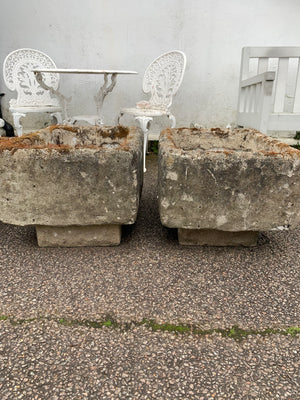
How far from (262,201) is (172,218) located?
1.55 feet

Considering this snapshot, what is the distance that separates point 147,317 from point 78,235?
2.35 ft

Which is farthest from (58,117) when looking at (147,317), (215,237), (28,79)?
(147,317)

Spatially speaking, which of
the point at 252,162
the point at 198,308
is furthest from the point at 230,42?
the point at 198,308

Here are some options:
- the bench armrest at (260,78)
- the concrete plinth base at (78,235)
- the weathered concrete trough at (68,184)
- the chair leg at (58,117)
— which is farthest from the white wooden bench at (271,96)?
the chair leg at (58,117)

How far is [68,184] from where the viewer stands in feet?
5.37

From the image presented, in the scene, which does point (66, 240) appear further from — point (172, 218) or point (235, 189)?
point (235, 189)

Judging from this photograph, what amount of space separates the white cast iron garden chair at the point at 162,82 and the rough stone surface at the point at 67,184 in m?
1.90

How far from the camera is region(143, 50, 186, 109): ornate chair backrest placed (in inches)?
142

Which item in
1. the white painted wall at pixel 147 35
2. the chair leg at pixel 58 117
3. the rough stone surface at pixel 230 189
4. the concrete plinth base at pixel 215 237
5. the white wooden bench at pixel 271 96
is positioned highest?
the white painted wall at pixel 147 35

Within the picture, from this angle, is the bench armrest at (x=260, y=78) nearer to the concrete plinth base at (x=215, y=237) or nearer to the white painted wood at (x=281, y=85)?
the white painted wood at (x=281, y=85)

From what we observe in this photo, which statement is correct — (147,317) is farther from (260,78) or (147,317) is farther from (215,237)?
(260,78)

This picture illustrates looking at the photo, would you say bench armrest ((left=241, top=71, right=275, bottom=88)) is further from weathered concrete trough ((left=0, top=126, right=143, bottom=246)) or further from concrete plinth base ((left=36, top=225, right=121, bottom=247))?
concrete plinth base ((left=36, top=225, right=121, bottom=247))

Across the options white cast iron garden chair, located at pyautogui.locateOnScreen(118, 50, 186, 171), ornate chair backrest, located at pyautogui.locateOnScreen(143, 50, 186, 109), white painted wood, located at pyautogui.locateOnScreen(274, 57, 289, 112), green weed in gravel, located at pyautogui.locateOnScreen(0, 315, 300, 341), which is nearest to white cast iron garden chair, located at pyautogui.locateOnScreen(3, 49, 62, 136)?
white cast iron garden chair, located at pyautogui.locateOnScreen(118, 50, 186, 171)

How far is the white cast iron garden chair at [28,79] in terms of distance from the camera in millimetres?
3666
